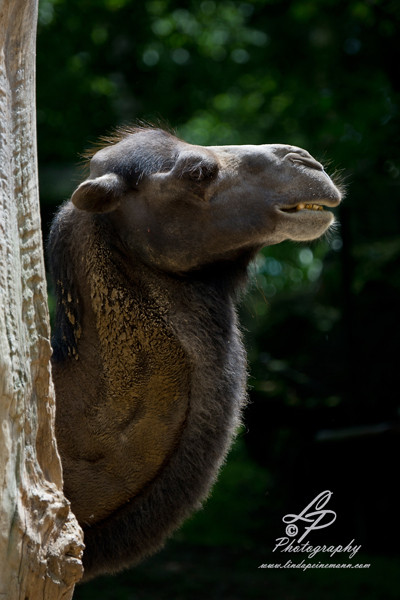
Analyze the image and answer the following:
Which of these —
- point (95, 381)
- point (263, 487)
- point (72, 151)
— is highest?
point (95, 381)

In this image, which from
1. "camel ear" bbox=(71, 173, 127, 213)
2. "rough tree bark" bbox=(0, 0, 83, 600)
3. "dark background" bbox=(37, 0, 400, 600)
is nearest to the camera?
"rough tree bark" bbox=(0, 0, 83, 600)

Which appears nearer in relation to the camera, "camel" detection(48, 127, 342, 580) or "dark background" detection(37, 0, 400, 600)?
"camel" detection(48, 127, 342, 580)

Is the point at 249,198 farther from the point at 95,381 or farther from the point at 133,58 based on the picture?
the point at 133,58

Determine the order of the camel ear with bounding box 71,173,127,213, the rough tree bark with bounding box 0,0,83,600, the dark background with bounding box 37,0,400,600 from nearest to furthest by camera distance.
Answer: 1. the rough tree bark with bounding box 0,0,83,600
2. the camel ear with bounding box 71,173,127,213
3. the dark background with bounding box 37,0,400,600

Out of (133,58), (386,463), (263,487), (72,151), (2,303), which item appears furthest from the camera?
(133,58)

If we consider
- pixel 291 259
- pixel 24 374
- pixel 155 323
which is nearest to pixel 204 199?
pixel 155 323

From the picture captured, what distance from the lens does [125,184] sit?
3688 millimetres

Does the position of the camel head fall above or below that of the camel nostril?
below

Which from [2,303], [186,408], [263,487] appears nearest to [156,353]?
[186,408]

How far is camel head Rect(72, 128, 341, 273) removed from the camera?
3564 mm

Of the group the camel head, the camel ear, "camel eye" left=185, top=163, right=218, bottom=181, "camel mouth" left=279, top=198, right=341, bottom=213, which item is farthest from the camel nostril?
the camel ear

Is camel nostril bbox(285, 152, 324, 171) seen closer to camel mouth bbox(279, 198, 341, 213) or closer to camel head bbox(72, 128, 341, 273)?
camel head bbox(72, 128, 341, 273)

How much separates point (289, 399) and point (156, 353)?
16.6 feet

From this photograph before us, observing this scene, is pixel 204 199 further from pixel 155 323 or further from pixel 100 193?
pixel 155 323
